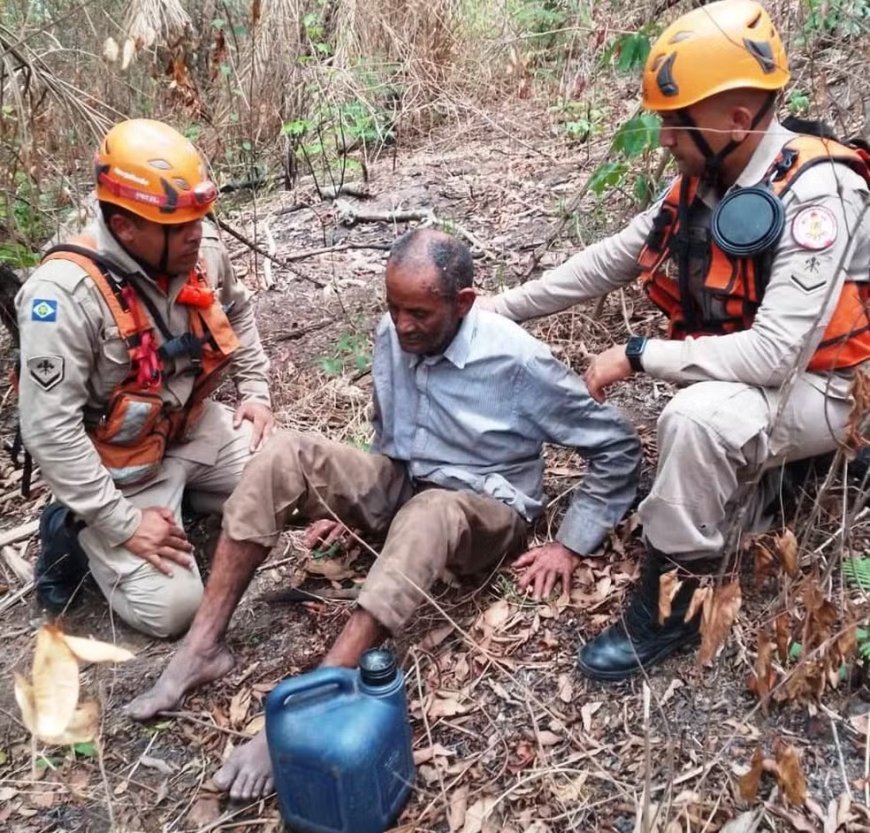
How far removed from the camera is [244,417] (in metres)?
3.85

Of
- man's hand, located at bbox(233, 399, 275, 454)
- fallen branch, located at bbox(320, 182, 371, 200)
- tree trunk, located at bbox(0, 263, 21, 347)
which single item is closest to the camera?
man's hand, located at bbox(233, 399, 275, 454)

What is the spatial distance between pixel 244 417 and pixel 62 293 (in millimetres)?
Result: 1049

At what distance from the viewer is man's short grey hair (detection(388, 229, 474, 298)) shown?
2.78 metres

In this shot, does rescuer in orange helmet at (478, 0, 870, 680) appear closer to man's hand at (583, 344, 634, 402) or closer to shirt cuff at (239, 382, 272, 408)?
man's hand at (583, 344, 634, 402)

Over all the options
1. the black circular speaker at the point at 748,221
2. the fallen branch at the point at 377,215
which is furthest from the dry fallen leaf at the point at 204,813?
the fallen branch at the point at 377,215

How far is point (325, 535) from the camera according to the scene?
139 inches

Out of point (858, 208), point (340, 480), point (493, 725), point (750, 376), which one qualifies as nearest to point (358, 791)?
point (493, 725)

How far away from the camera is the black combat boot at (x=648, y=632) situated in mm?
2660

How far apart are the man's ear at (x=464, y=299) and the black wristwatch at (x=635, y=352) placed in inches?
22.3

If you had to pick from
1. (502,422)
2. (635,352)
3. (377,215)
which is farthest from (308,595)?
(377,215)

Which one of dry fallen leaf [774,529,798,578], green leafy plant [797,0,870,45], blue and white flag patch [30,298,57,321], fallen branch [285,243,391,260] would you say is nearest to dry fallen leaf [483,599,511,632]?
dry fallen leaf [774,529,798,578]

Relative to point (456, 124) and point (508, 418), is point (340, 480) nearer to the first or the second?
point (508, 418)

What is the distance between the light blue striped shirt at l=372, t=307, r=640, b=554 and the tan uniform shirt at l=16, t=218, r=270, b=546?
0.99 m

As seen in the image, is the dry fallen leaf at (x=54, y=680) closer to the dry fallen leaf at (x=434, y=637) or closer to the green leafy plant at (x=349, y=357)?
the dry fallen leaf at (x=434, y=637)
